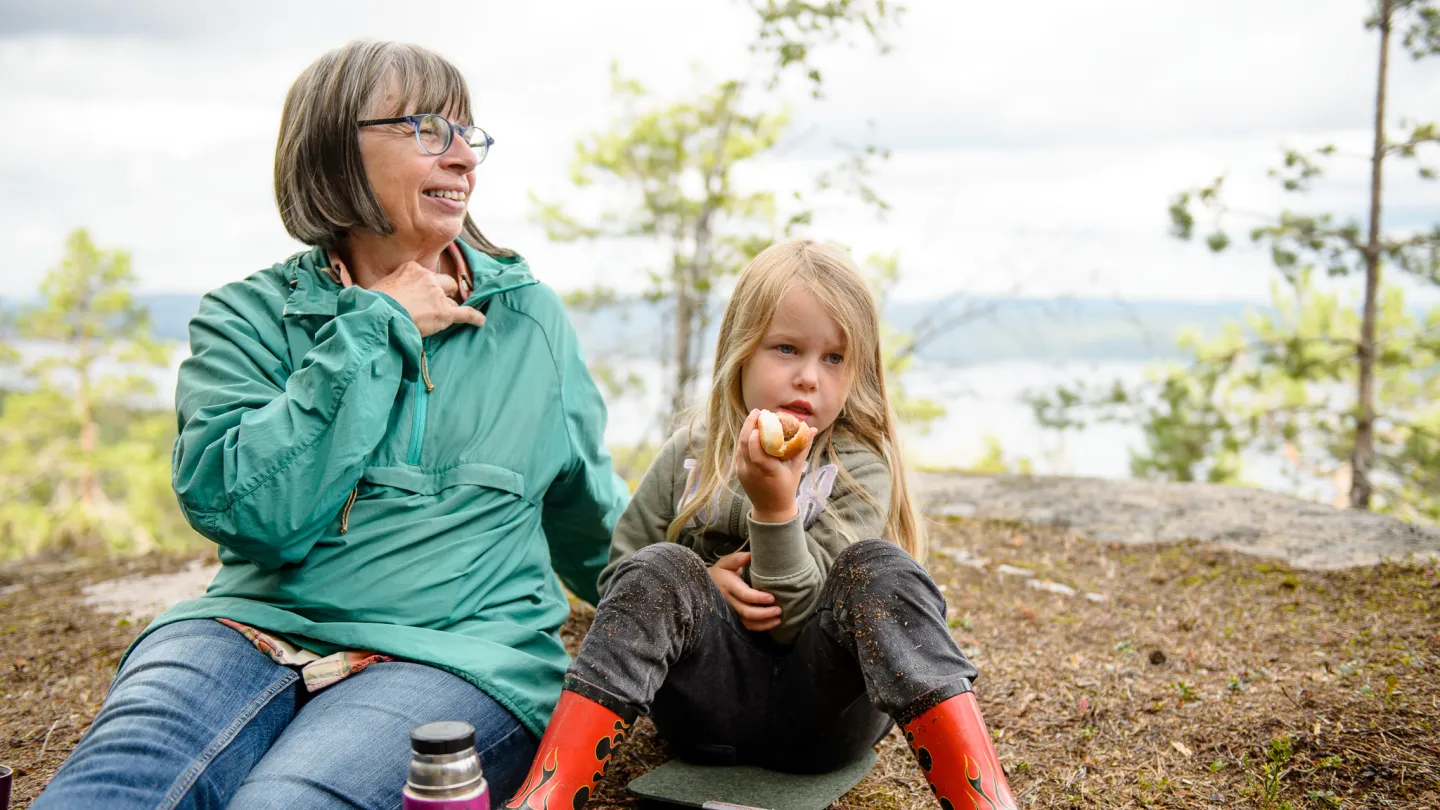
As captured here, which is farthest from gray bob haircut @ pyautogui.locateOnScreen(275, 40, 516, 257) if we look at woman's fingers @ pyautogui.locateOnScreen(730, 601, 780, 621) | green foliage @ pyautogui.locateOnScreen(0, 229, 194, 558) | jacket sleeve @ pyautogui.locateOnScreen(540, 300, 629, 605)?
green foliage @ pyautogui.locateOnScreen(0, 229, 194, 558)

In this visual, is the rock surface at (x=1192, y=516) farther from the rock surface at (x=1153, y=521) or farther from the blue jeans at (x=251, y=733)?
the blue jeans at (x=251, y=733)

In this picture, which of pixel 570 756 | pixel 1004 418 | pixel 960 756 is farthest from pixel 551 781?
pixel 1004 418

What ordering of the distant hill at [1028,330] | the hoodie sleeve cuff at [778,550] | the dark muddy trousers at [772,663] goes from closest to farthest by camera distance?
1. the dark muddy trousers at [772,663]
2. the hoodie sleeve cuff at [778,550]
3. the distant hill at [1028,330]

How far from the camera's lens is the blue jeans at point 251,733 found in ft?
5.92

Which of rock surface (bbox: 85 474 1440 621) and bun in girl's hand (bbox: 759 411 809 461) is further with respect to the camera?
rock surface (bbox: 85 474 1440 621)

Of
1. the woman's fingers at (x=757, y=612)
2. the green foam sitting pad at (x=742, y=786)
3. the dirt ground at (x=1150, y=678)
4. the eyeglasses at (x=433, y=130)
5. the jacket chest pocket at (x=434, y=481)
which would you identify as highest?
the eyeglasses at (x=433, y=130)

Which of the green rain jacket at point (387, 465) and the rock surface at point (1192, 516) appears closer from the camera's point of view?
the green rain jacket at point (387, 465)

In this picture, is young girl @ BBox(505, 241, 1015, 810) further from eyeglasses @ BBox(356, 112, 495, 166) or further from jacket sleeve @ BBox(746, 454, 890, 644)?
eyeglasses @ BBox(356, 112, 495, 166)

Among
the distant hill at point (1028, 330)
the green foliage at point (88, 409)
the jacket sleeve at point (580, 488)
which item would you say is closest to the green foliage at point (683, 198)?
the distant hill at point (1028, 330)

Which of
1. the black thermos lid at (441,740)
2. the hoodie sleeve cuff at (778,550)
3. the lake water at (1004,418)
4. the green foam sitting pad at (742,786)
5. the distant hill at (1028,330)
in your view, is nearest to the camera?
the black thermos lid at (441,740)

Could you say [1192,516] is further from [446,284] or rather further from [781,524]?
Result: [446,284]

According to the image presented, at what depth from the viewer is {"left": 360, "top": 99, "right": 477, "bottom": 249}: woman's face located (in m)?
2.46

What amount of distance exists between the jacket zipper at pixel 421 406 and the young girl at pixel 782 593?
0.50 meters

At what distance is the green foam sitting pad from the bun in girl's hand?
74 cm
